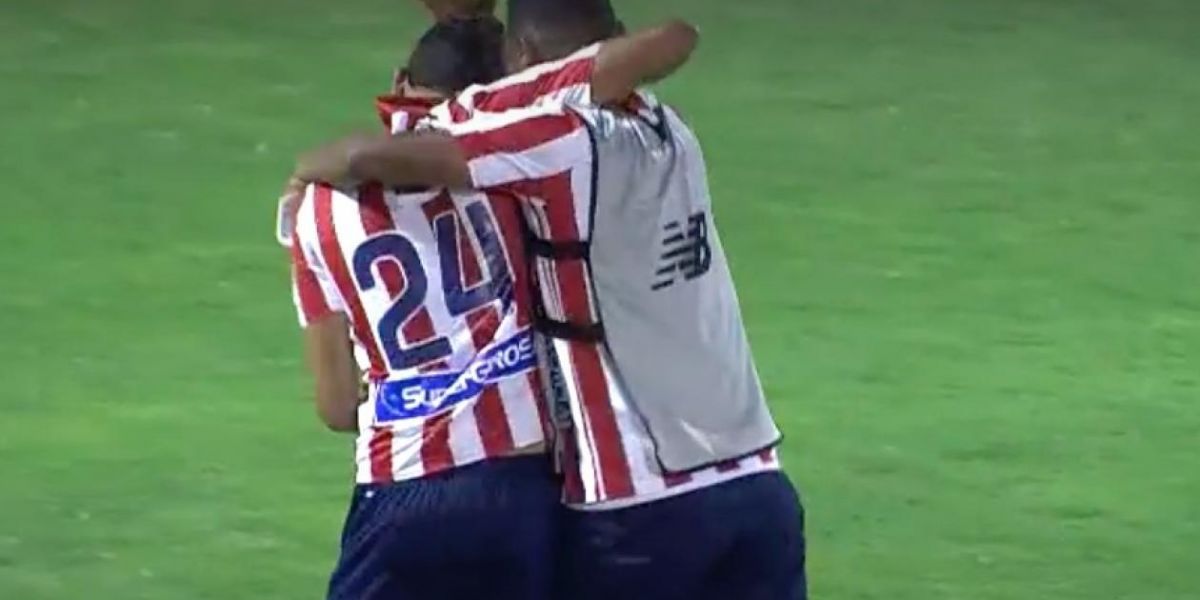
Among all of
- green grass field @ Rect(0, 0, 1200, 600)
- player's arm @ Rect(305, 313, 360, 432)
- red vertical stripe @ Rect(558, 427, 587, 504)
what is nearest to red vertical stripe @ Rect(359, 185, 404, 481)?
player's arm @ Rect(305, 313, 360, 432)

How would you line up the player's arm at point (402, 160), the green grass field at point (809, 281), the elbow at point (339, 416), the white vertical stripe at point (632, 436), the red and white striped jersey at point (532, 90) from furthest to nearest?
the green grass field at point (809, 281), the elbow at point (339, 416), the white vertical stripe at point (632, 436), the red and white striped jersey at point (532, 90), the player's arm at point (402, 160)

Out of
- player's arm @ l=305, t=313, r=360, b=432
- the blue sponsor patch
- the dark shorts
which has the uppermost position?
player's arm @ l=305, t=313, r=360, b=432

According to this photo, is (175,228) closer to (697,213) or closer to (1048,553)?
(1048,553)

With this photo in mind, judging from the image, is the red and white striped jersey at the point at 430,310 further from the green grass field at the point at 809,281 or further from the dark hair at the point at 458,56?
the green grass field at the point at 809,281

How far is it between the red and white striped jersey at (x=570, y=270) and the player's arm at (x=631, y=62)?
0.02 meters

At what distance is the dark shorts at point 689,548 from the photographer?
375 centimetres

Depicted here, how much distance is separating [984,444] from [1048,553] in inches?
29.0

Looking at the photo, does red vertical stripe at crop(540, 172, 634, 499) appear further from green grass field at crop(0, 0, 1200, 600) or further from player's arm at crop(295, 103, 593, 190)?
green grass field at crop(0, 0, 1200, 600)

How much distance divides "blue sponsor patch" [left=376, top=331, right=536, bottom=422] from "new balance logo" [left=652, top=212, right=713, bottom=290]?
0.69ft

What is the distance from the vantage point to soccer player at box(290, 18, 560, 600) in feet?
12.1

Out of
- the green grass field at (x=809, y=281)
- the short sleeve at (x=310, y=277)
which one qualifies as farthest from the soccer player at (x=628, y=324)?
the green grass field at (x=809, y=281)

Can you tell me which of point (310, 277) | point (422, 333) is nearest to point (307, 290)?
point (310, 277)

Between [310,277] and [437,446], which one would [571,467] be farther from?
[310,277]

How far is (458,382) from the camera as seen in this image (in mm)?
3773
